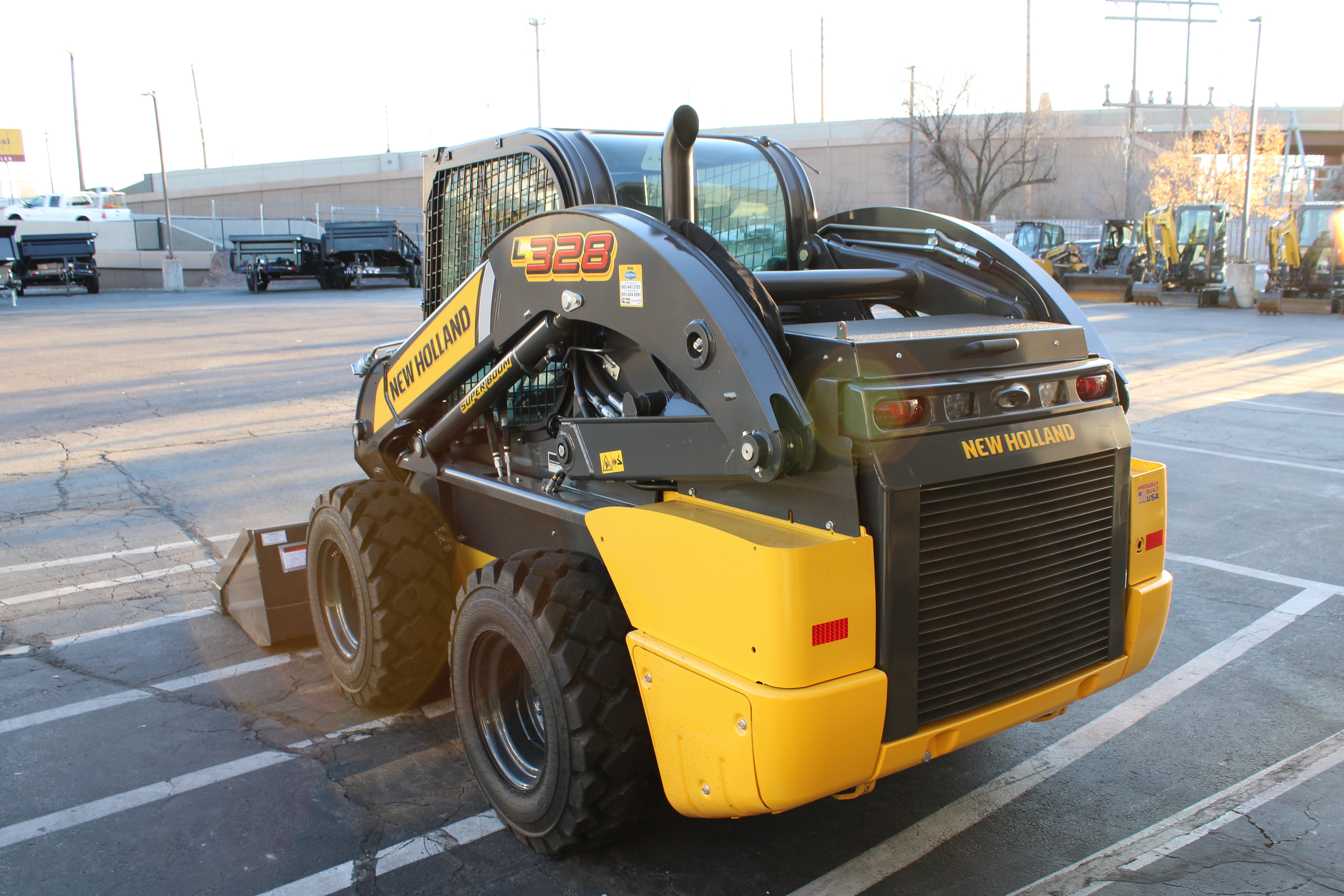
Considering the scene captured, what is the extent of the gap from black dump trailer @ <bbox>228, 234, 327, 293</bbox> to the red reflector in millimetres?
33117

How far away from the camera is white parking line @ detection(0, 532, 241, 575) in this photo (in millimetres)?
6391

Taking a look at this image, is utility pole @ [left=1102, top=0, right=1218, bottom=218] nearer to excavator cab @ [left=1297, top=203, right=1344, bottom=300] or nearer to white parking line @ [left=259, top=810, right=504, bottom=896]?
excavator cab @ [left=1297, top=203, right=1344, bottom=300]

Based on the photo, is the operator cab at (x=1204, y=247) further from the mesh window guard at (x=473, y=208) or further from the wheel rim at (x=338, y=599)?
the wheel rim at (x=338, y=599)

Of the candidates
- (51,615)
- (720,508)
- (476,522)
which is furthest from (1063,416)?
(51,615)

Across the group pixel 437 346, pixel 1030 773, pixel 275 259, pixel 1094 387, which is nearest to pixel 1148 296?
pixel 275 259

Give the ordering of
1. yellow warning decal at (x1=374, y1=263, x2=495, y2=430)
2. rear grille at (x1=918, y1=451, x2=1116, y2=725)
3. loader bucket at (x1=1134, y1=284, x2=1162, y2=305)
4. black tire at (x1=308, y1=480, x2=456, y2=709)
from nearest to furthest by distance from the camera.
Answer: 1. rear grille at (x1=918, y1=451, x2=1116, y2=725)
2. yellow warning decal at (x1=374, y1=263, x2=495, y2=430)
3. black tire at (x1=308, y1=480, x2=456, y2=709)
4. loader bucket at (x1=1134, y1=284, x2=1162, y2=305)

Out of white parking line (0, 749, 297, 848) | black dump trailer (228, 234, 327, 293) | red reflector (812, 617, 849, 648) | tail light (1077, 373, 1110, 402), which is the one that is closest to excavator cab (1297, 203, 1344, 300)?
tail light (1077, 373, 1110, 402)

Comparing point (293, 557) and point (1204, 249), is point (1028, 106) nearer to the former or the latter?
point (1204, 249)

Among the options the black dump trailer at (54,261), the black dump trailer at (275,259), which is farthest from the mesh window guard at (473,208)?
the black dump trailer at (54,261)

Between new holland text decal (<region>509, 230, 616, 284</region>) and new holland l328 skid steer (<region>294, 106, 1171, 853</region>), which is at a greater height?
new holland text decal (<region>509, 230, 616, 284</region>)

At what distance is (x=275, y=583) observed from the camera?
504 centimetres

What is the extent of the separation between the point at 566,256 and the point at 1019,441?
58.6 inches

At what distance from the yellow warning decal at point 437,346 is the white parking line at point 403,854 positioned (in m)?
1.71

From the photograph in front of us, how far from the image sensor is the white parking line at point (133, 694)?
171 inches
